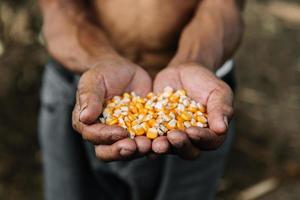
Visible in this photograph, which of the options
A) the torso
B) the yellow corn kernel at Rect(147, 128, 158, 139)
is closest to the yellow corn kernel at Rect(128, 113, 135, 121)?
the yellow corn kernel at Rect(147, 128, 158, 139)

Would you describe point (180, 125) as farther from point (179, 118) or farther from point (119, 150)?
point (119, 150)

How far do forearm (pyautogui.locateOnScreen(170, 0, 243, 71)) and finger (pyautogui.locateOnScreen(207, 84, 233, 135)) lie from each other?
0.72ft

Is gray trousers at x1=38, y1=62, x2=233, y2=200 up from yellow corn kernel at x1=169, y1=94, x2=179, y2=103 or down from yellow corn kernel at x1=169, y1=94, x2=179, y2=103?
down

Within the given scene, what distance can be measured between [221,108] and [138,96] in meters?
0.25

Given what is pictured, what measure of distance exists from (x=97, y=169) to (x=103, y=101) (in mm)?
448

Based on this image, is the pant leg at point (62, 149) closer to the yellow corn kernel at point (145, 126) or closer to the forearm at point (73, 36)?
the forearm at point (73, 36)

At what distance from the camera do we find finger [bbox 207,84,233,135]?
3.84 ft

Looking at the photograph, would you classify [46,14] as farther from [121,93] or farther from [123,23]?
[121,93]

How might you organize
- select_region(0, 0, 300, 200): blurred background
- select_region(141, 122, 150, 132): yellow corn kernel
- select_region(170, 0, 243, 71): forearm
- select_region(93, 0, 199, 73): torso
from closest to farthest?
select_region(141, 122, 150, 132): yellow corn kernel → select_region(170, 0, 243, 71): forearm → select_region(93, 0, 199, 73): torso → select_region(0, 0, 300, 200): blurred background

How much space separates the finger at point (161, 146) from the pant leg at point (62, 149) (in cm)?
58

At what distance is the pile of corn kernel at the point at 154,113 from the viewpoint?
1.25 metres

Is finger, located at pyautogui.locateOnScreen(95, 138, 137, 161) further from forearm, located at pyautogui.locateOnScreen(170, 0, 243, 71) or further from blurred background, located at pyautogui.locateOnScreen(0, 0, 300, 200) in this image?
blurred background, located at pyautogui.locateOnScreen(0, 0, 300, 200)

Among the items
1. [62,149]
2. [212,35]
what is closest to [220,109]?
[212,35]

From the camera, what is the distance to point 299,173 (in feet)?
8.50
